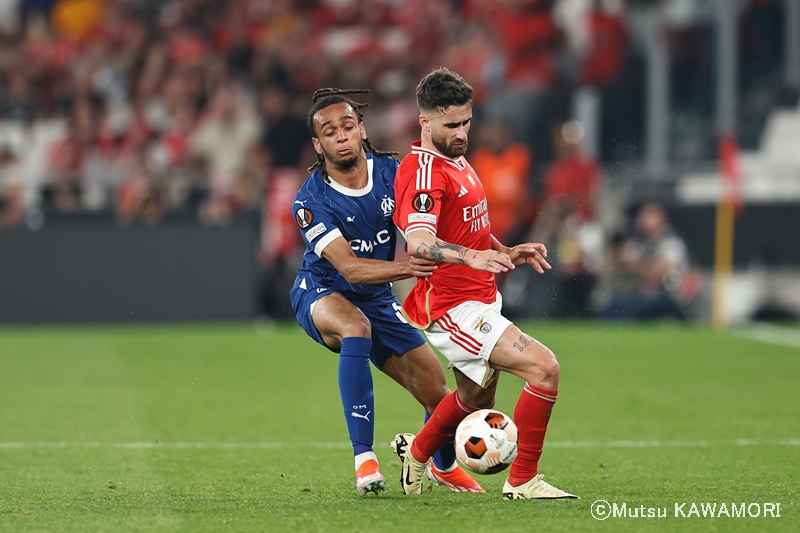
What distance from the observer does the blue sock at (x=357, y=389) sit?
6074 mm

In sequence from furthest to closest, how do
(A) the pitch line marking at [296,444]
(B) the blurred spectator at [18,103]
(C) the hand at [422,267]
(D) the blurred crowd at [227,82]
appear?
(B) the blurred spectator at [18,103] → (D) the blurred crowd at [227,82] → (A) the pitch line marking at [296,444] → (C) the hand at [422,267]

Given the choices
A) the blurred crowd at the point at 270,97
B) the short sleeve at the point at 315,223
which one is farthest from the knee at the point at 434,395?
the blurred crowd at the point at 270,97

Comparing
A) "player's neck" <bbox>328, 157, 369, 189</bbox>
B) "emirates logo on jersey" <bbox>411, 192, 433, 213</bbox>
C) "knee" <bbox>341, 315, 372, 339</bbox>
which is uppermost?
"player's neck" <bbox>328, 157, 369, 189</bbox>

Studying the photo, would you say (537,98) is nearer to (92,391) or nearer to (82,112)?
(82,112)

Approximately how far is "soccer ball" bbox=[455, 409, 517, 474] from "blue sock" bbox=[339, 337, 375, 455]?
55 cm

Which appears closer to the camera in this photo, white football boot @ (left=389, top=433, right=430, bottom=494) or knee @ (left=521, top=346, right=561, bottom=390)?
knee @ (left=521, top=346, right=561, bottom=390)

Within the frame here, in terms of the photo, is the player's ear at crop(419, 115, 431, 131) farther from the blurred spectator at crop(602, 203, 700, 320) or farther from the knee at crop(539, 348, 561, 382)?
the blurred spectator at crop(602, 203, 700, 320)

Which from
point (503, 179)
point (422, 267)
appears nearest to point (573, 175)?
point (503, 179)

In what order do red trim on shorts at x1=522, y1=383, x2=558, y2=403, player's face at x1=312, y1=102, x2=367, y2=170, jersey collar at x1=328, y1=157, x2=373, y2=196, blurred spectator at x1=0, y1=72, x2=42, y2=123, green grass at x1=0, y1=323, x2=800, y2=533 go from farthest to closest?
blurred spectator at x1=0, y1=72, x2=42, y2=123 < jersey collar at x1=328, y1=157, x2=373, y2=196 < player's face at x1=312, y1=102, x2=367, y2=170 < red trim on shorts at x1=522, y1=383, x2=558, y2=403 < green grass at x1=0, y1=323, x2=800, y2=533

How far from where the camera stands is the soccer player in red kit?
566cm

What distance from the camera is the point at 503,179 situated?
15359mm

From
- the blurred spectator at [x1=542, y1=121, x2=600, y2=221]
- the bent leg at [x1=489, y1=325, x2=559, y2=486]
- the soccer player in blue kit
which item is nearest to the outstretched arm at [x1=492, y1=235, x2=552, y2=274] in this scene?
the bent leg at [x1=489, y1=325, x2=559, y2=486]

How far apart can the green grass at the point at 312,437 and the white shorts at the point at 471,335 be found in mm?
667

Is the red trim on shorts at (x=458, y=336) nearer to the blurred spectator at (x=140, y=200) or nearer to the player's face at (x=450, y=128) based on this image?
the player's face at (x=450, y=128)
